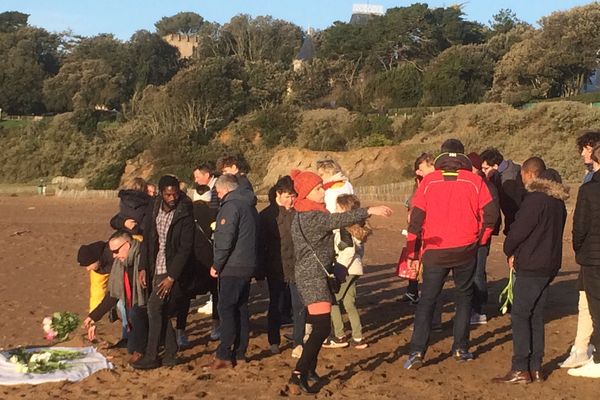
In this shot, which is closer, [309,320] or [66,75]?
[309,320]

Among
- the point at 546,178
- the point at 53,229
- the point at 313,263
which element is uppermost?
the point at 546,178

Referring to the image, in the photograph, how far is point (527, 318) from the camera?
7164mm

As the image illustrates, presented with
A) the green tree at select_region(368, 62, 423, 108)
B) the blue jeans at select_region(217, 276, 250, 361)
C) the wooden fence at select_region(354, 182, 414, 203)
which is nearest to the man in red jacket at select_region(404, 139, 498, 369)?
the blue jeans at select_region(217, 276, 250, 361)

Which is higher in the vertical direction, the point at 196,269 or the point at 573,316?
the point at 196,269

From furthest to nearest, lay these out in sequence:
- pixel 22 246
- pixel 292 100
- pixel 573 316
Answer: pixel 292 100 → pixel 22 246 → pixel 573 316

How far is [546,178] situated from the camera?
736cm

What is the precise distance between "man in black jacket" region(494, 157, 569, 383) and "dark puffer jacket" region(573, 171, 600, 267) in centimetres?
14

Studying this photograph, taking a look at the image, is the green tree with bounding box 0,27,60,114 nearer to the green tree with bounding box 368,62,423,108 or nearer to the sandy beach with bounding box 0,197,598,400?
the green tree with bounding box 368,62,423,108

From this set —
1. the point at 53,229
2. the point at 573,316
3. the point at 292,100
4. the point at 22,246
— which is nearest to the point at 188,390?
the point at 573,316

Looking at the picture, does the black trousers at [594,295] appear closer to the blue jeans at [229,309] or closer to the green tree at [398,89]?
the blue jeans at [229,309]

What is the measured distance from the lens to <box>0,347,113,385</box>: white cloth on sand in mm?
7391

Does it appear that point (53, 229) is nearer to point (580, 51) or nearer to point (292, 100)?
point (292, 100)

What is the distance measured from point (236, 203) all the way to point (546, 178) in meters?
2.69

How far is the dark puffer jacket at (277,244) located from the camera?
8164 millimetres
